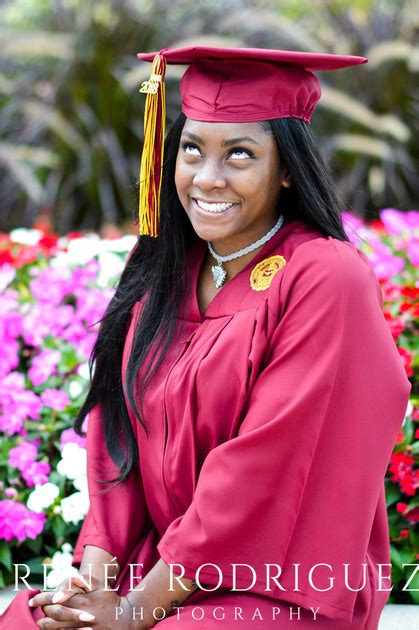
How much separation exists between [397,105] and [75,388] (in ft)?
13.1

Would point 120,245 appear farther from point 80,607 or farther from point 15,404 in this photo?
point 80,607

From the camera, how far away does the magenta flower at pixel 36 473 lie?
350 centimetres

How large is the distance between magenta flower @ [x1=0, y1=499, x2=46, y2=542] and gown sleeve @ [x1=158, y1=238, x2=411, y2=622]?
101 centimetres

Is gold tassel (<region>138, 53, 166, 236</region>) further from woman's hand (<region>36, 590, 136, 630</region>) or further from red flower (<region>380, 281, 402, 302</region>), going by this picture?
red flower (<region>380, 281, 402, 302</region>)

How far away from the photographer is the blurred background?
22.2 ft

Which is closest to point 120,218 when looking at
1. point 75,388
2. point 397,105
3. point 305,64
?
point 397,105

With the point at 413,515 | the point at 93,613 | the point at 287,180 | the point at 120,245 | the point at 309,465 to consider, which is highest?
the point at 287,180

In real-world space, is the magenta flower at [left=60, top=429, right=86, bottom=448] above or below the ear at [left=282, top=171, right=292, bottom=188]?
below

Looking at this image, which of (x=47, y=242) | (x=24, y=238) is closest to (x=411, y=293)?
(x=47, y=242)

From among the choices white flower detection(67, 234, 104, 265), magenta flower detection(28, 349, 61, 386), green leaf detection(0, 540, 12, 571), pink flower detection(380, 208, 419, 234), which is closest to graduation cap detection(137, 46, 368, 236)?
magenta flower detection(28, 349, 61, 386)

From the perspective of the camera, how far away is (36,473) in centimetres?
351

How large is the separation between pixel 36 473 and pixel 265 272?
1.29 meters

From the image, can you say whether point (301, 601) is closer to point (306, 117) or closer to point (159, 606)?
point (159, 606)

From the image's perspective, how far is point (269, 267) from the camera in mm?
2629
